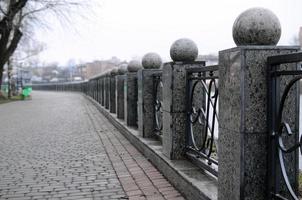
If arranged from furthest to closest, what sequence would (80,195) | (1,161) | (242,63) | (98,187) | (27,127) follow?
(27,127) → (1,161) → (98,187) → (80,195) → (242,63)

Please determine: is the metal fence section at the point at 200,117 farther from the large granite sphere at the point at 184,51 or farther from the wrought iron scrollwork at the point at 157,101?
the wrought iron scrollwork at the point at 157,101

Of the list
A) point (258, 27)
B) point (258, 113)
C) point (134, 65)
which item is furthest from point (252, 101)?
point (134, 65)

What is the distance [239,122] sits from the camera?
11.1 ft

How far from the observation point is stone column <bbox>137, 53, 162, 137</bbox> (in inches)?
308

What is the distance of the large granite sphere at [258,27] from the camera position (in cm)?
335

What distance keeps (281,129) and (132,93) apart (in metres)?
6.70

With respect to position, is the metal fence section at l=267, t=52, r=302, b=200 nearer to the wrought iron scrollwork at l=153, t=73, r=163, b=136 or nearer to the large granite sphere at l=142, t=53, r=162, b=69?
the wrought iron scrollwork at l=153, t=73, r=163, b=136

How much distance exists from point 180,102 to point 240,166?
7.76 ft

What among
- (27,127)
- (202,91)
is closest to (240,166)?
(202,91)

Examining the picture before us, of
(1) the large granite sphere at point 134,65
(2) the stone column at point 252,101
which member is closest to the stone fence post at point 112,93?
(1) the large granite sphere at point 134,65

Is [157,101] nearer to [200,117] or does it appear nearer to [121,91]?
[200,117]

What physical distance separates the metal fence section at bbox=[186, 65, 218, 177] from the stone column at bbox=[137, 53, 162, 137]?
7.31ft

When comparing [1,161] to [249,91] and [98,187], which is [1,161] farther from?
[249,91]

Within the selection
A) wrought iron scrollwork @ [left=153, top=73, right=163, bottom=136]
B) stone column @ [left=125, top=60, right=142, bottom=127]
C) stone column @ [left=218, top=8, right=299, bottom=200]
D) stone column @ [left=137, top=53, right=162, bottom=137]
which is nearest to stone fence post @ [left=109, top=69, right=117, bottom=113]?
stone column @ [left=125, top=60, right=142, bottom=127]
